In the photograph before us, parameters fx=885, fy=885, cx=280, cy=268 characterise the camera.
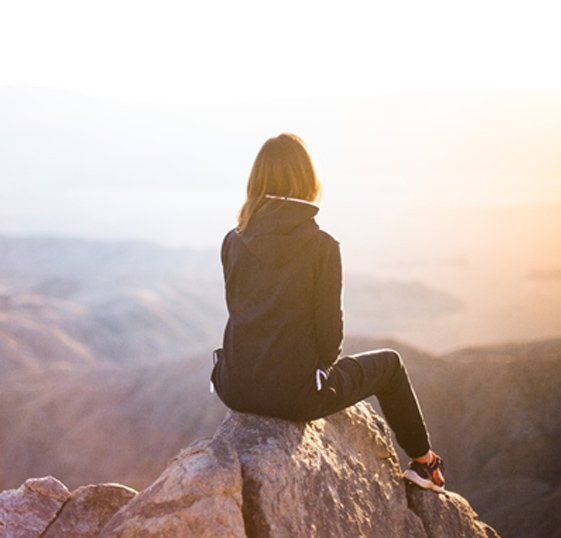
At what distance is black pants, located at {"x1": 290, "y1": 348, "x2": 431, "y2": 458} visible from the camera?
4.82m

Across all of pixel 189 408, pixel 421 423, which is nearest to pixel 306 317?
pixel 421 423

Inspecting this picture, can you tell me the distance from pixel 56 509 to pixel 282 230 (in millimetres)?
2443

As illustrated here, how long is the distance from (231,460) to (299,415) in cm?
50

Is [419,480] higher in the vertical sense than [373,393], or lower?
lower

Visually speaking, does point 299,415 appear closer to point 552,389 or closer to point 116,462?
point 552,389

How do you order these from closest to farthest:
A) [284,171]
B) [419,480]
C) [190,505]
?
[190,505]
[284,171]
[419,480]

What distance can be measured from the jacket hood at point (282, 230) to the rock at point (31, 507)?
7.25ft

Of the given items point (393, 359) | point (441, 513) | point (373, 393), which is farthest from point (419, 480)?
point (393, 359)

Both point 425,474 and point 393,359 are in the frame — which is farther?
point 425,474

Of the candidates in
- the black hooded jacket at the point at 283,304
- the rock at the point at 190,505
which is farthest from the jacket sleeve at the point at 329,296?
the rock at the point at 190,505

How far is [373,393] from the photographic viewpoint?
17.4 feet

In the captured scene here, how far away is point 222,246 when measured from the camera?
5039 mm

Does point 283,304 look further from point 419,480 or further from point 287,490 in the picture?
point 419,480

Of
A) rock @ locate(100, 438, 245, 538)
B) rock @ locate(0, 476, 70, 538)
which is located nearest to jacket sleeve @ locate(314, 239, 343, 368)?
rock @ locate(100, 438, 245, 538)
